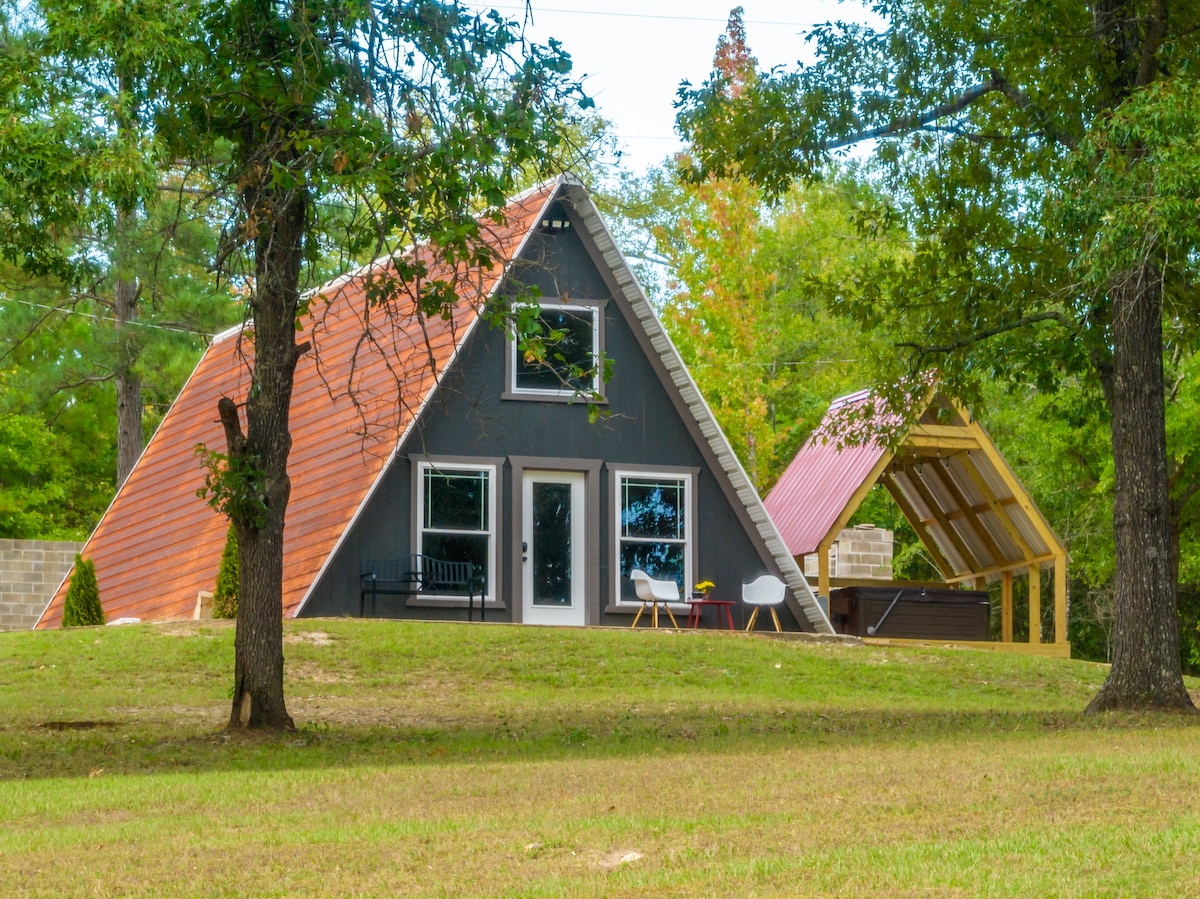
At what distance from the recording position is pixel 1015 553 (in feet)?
83.5

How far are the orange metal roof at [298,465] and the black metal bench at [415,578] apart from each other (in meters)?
0.78

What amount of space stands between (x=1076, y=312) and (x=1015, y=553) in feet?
38.2

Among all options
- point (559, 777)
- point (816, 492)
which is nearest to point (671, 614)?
point (816, 492)

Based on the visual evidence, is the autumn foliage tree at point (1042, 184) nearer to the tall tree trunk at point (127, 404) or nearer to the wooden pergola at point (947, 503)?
the wooden pergola at point (947, 503)

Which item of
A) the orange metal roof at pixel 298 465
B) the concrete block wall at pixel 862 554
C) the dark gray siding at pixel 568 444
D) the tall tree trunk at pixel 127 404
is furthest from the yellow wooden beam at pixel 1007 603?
the tall tree trunk at pixel 127 404

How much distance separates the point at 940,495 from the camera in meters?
25.9

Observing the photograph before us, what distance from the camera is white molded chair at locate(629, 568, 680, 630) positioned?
66.4ft

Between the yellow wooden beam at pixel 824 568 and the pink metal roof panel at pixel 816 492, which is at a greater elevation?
the pink metal roof panel at pixel 816 492

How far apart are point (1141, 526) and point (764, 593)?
8.31 meters

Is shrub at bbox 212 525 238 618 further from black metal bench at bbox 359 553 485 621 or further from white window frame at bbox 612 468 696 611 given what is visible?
white window frame at bbox 612 468 696 611

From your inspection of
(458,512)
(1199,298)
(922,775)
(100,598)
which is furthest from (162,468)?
(922,775)

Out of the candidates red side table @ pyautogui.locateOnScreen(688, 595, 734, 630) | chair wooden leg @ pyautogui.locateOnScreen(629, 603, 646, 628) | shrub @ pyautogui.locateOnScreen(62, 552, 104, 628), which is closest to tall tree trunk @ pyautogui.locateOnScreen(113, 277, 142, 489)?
shrub @ pyautogui.locateOnScreen(62, 552, 104, 628)

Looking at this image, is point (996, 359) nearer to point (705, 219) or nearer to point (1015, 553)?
point (1015, 553)

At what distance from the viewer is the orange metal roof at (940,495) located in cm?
2323
